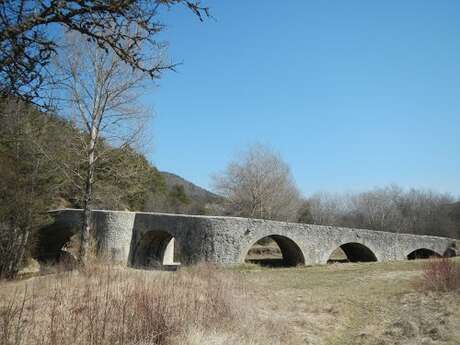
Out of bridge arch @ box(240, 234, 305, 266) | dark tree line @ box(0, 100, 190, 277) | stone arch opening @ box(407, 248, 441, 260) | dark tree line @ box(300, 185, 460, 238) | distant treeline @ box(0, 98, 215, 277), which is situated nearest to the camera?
distant treeline @ box(0, 98, 215, 277)

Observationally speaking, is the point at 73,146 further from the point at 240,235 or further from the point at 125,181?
the point at 240,235

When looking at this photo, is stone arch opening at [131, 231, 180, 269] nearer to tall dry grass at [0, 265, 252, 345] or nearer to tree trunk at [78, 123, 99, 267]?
tree trunk at [78, 123, 99, 267]

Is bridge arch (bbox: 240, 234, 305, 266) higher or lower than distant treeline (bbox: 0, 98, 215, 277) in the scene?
lower

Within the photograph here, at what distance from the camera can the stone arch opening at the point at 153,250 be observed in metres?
19.8

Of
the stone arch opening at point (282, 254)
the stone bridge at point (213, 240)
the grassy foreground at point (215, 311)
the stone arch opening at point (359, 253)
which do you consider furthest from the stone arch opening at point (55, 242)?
the stone arch opening at point (359, 253)

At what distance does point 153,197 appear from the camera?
42094mm

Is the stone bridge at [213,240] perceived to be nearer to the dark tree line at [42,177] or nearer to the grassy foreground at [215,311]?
the dark tree line at [42,177]

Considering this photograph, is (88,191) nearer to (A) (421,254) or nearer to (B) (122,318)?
(B) (122,318)

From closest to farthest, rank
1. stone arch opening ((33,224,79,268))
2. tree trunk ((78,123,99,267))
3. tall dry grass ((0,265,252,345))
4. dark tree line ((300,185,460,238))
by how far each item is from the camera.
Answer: tall dry grass ((0,265,252,345)), tree trunk ((78,123,99,267)), stone arch opening ((33,224,79,268)), dark tree line ((300,185,460,238))

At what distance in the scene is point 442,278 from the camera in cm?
989

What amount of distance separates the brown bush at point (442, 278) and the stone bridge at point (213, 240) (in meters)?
7.66

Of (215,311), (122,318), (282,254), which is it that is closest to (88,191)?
(215,311)

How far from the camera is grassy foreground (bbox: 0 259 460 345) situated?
4.24 metres

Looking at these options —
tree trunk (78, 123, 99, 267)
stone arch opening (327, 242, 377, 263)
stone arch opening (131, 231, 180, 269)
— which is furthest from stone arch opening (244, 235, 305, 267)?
tree trunk (78, 123, 99, 267)
